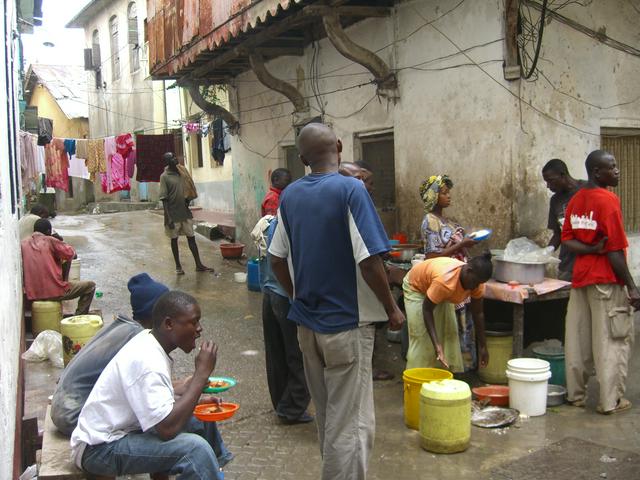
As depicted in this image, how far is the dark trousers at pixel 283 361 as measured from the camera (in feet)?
16.3

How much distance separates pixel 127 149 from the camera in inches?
688

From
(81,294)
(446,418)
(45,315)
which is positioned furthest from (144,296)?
(81,294)

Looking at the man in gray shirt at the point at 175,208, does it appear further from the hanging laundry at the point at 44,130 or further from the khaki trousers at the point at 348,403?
the khaki trousers at the point at 348,403

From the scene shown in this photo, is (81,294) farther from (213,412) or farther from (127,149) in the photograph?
(127,149)

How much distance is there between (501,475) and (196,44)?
8.41 metres

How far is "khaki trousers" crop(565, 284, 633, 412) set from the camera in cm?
492

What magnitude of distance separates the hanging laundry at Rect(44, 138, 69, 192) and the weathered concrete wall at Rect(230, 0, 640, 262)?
1301 cm

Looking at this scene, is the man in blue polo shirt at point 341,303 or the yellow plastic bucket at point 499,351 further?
the yellow plastic bucket at point 499,351

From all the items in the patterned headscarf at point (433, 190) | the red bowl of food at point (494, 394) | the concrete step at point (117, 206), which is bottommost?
the red bowl of food at point (494, 394)

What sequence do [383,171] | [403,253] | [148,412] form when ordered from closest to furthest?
[148,412] < [403,253] < [383,171]

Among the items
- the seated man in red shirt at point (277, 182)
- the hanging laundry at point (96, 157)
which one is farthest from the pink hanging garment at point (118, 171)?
the seated man in red shirt at point (277, 182)

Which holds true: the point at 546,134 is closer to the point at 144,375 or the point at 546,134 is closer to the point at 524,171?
the point at 524,171

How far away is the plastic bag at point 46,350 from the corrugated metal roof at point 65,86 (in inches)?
1015

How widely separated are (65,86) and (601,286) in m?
30.4
